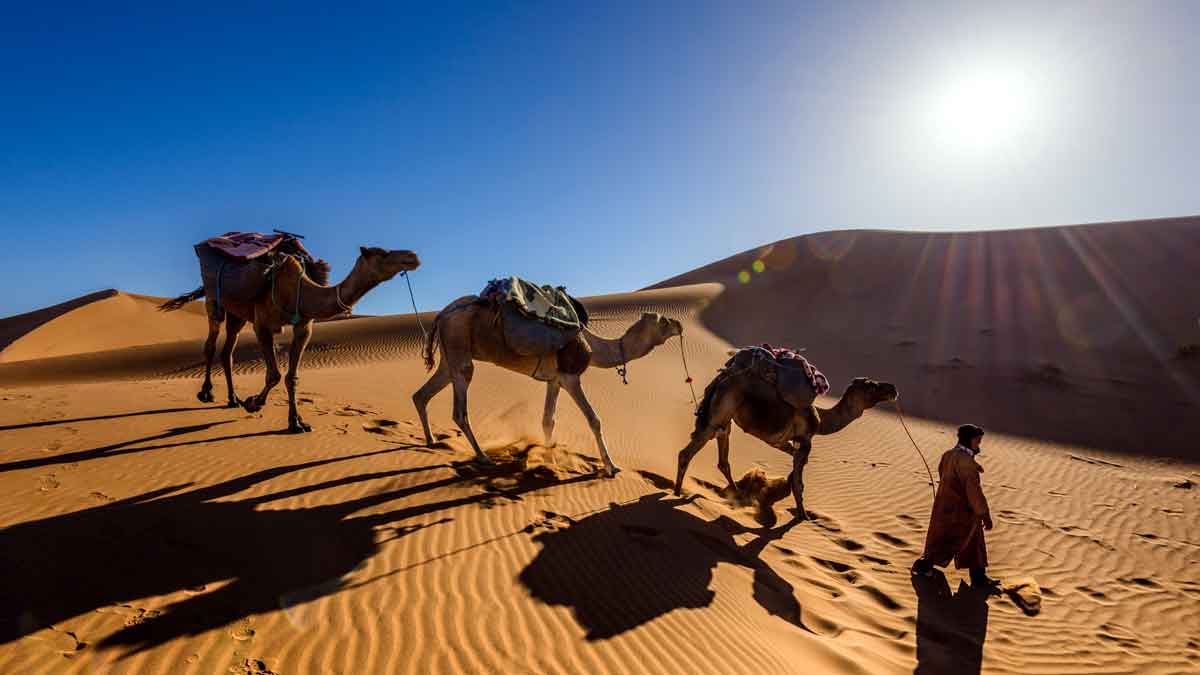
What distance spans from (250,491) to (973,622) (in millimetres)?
7192

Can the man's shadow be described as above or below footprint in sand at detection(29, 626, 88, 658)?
below

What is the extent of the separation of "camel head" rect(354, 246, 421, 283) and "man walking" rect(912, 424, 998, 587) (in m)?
6.83

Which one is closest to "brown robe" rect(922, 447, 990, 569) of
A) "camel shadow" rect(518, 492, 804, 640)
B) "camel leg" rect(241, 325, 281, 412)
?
"camel shadow" rect(518, 492, 804, 640)

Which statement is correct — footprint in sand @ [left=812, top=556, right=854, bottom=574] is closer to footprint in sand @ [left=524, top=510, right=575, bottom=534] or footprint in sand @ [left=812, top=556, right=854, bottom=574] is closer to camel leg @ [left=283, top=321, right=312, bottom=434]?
footprint in sand @ [left=524, top=510, right=575, bottom=534]

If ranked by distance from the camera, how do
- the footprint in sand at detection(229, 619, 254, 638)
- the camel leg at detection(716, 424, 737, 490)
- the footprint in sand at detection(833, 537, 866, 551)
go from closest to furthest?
the footprint in sand at detection(229, 619, 254, 638) → the footprint in sand at detection(833, 537, 866, 551) → the camel leg at detection(716, 424, 737, 490)

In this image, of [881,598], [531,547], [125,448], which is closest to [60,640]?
[531,547]

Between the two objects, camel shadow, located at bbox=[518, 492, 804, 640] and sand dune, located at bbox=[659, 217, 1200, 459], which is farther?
sand dune, located at bbox=[659, 217, 1200, 459]

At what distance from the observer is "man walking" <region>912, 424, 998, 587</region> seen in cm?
537

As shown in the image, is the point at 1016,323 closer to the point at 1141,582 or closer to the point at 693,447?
the point at 1141,582

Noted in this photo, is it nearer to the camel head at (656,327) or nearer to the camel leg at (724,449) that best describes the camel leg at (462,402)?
the camel head at (656,327)

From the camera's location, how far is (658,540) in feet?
17.6

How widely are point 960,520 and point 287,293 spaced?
9268 millimetres

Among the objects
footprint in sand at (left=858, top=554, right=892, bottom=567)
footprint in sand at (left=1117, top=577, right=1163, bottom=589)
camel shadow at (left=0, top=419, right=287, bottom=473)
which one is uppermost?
camel shadow at (left=0, top=419, right=287, bottom=473)

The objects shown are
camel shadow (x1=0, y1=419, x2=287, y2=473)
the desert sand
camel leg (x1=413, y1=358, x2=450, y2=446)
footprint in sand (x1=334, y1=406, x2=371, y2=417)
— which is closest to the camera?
the desert sand
